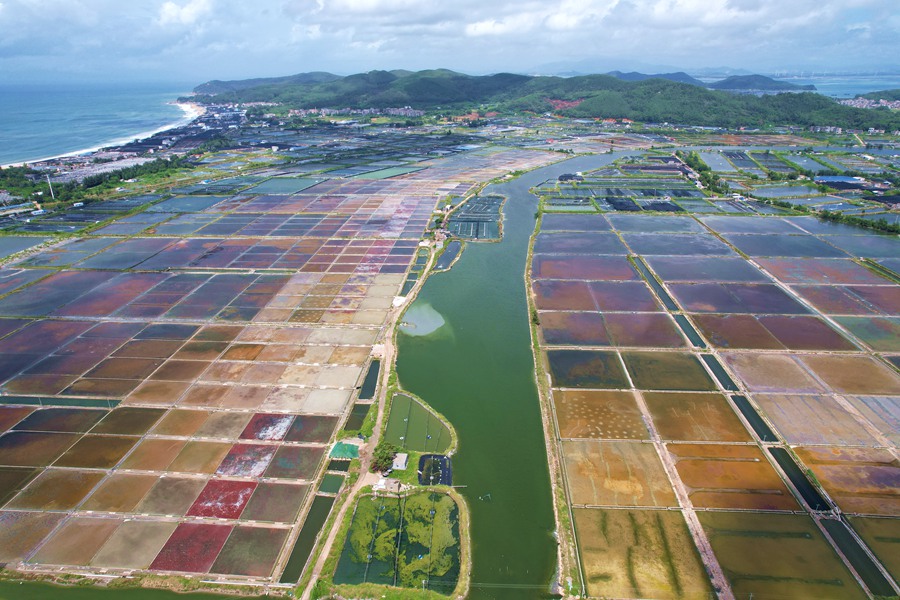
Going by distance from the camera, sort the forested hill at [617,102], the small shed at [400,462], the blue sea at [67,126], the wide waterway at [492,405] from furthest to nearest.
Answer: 1. the forested hill at [617,102]
2. the blue sea at [67,126]
3. the small shed at [400,462]
4. the wide waterway at [492,405]

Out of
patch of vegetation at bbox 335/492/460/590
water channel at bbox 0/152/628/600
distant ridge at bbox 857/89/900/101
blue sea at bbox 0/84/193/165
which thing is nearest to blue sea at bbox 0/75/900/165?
blue sea at bbox 0/84/193/165

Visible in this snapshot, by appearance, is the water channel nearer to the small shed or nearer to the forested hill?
the small shed

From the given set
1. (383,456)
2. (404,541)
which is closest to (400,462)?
(383,456)

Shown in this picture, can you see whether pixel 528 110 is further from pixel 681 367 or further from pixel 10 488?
pixel 10 488

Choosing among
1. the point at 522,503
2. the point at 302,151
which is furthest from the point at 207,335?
the point at 302,151

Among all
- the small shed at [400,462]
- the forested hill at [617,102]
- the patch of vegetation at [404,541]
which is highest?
the forested hill at [617,102]

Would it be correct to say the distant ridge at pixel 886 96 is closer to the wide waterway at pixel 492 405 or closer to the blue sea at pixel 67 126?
the wide waterway at pixel 492 405

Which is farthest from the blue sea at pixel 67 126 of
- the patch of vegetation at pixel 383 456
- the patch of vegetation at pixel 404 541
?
the patch of vegetation at pixel 404 541
